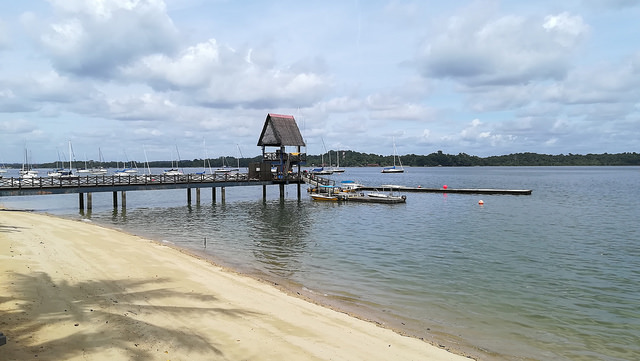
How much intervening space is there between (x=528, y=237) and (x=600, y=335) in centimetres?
1851

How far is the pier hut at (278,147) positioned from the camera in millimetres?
57125

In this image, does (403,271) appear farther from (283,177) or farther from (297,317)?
(283,177)

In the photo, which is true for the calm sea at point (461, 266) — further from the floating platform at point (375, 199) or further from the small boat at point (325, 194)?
the small boat at point (325, 194)

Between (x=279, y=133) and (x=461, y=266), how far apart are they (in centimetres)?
3990

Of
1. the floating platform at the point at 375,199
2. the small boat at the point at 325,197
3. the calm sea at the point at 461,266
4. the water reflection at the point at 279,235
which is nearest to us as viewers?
the calm sea at the point at 461,266

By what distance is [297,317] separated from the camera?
11.3 meters

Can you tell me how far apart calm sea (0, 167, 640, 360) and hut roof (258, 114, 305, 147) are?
51.7ft

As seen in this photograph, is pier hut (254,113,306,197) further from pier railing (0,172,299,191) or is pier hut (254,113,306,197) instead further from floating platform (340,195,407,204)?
floating platform (340,195,407,204)

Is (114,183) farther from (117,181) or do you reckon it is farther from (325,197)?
(325,197)

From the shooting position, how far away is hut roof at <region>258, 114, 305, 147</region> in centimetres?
5672

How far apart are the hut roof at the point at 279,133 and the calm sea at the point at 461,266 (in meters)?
15.8

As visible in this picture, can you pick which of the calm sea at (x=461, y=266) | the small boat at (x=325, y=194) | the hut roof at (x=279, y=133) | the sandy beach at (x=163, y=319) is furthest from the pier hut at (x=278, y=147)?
the sandy beach at (x=163, y=319)

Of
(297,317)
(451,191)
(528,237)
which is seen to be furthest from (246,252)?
(451,191)

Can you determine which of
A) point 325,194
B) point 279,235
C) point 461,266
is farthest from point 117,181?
point 461,266
